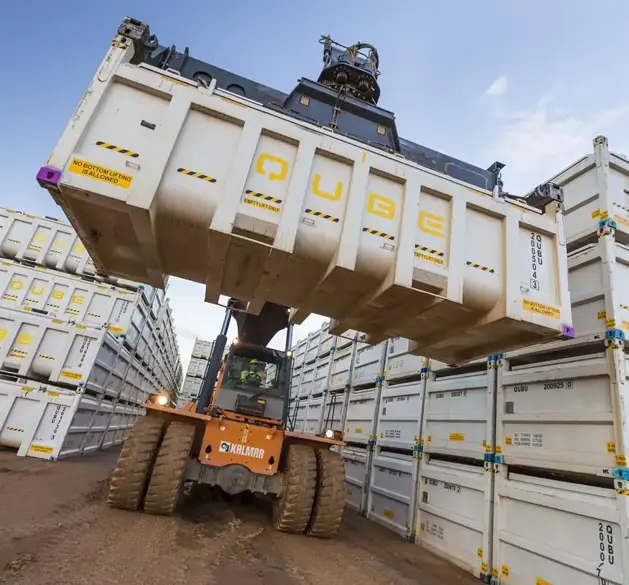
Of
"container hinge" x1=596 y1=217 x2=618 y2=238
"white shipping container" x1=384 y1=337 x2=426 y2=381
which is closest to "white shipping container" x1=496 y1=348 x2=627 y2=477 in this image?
"container hinge" x1=596 y1=217 x2=618 y2=238

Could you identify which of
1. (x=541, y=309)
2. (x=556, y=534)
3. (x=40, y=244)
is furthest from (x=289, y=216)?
(x=40, y=244)

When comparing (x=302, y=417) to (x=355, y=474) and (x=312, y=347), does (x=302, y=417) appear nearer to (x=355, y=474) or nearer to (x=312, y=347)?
(x=312, y=347)

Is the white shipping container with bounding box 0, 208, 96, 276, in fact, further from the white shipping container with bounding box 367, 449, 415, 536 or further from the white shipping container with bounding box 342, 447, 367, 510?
the white shipping container with bounding box 367, 449, 415, 536

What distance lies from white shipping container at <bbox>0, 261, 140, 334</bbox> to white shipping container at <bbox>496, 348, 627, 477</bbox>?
778cm

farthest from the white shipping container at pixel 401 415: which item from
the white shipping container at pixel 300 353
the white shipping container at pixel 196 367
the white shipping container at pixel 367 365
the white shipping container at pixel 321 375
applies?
the white shipping container at pixel 196 367

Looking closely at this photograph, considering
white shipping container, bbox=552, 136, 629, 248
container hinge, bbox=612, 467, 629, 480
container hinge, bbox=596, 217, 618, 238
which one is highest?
white shipping container, bbox=552, 136, 629, 248

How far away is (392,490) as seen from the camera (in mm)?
6539

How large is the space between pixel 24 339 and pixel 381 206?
763 centimetres

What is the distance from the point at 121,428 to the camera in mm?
11500

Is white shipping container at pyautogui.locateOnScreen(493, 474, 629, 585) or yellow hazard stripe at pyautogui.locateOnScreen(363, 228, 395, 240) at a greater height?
yellow hazard stripe at pyautogui.locateOnScreen(363, 228, 395, 240)

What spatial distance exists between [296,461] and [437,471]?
2175mm

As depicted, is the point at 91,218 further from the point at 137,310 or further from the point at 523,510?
the point at 137,310

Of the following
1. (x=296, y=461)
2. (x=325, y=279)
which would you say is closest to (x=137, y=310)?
(x=296, y=461)

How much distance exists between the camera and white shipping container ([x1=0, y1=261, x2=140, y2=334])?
8.28 meters
